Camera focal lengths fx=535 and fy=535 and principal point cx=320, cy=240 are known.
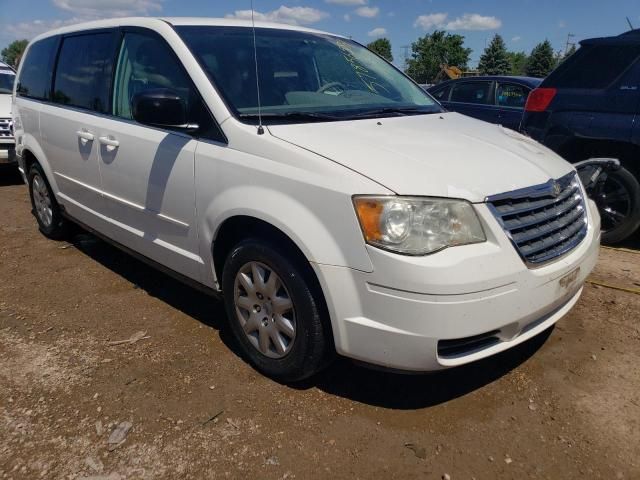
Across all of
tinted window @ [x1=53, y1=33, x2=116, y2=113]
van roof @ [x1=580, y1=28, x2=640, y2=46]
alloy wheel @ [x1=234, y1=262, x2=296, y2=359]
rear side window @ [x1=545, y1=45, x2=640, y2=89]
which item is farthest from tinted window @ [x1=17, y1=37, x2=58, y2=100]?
van roof @ [x1=580, y1=28, x2=640, y2=46]

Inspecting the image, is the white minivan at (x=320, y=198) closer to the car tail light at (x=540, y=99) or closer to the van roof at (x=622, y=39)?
the car tail light at (x=540, y=99)

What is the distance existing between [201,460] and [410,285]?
115cm

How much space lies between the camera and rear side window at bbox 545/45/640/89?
456 cm

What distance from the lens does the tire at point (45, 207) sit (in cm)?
483

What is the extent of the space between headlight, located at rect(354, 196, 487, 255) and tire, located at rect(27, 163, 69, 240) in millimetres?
3579

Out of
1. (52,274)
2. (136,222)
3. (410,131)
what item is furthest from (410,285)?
(52,274)

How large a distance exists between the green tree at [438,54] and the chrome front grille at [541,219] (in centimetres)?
9266

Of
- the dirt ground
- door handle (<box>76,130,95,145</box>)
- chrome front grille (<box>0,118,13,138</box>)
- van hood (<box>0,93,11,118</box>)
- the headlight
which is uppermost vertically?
door handle (<box>76,130,95,145</box>)

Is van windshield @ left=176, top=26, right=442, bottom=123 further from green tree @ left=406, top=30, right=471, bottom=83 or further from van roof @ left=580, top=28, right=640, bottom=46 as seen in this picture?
green tree @ left=406, top=30, right=471, bottom=83

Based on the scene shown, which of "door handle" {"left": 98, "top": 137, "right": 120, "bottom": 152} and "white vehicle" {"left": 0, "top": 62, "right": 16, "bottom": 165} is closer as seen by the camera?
"door handle" {"left": 98, "top": 137, "right": 120, "bottom": 152}

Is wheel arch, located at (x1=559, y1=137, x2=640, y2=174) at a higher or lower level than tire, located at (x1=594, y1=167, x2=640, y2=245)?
higher

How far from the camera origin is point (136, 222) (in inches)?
136

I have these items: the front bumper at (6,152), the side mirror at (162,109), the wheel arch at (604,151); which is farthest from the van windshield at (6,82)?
the wheel arch at (604,151)

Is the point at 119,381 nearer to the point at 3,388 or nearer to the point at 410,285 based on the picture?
the point at 3,388
